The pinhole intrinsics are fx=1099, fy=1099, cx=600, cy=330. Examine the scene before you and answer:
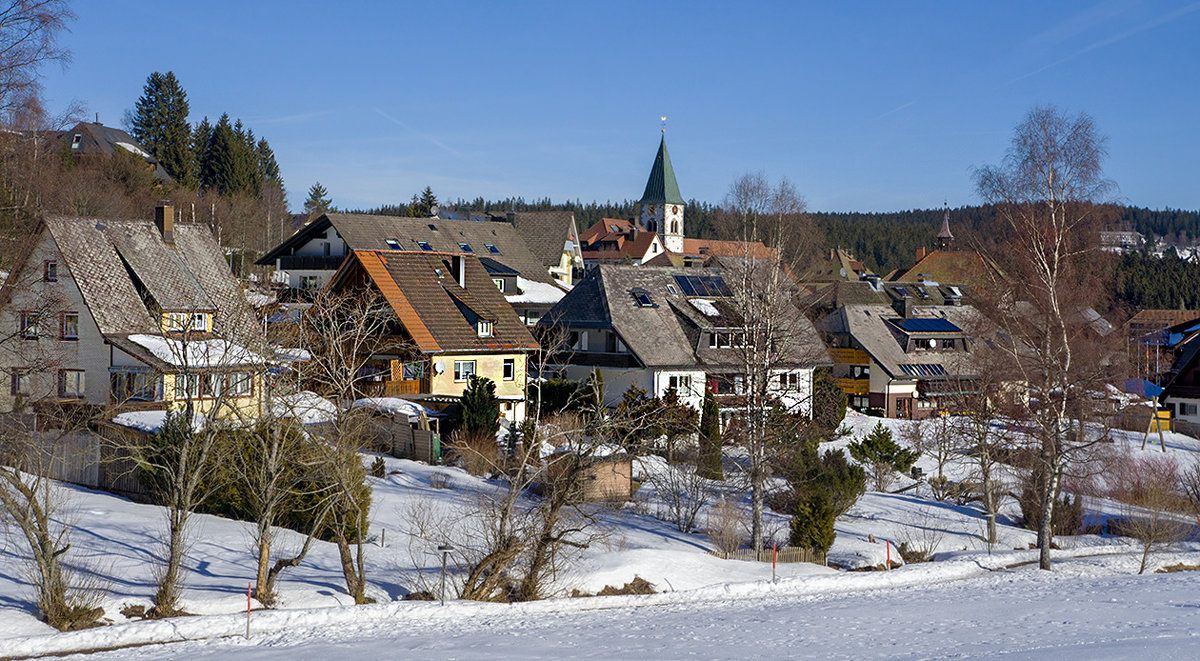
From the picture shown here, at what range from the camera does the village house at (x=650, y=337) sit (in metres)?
49.8

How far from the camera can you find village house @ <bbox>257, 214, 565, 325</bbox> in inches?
2623

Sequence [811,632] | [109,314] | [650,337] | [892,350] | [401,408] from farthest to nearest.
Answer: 1. [892,350]
2. [650,337]
3. [109,314]
4. [401,408]
5. [811,632]

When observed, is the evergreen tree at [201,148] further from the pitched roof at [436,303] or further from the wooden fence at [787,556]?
the wooden fence at [787,556]

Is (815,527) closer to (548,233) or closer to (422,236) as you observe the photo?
(422,236)

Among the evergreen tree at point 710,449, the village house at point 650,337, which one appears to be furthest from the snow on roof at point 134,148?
the evergreen tree at point 710,449

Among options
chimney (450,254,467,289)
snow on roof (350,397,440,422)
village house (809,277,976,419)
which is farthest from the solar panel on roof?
snow on roof (350,397,440,422)

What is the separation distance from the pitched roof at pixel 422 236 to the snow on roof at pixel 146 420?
30.0 meters

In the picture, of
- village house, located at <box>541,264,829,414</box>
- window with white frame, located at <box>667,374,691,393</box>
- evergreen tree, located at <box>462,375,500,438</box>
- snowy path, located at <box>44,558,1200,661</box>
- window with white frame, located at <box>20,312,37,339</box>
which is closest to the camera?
snowy path, located at <box>44,558,1200,661</box>

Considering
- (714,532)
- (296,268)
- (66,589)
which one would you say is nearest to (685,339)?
(714,532)

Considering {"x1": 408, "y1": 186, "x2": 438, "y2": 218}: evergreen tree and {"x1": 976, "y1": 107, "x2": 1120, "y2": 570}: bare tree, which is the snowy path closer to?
{"x1": 976, "y1": 107, "x2": 1120, "y2": 570}: bare tree

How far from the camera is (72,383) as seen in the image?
127 feet

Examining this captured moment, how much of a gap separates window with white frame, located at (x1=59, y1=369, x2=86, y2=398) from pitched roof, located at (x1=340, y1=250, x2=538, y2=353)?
1100 centimetres

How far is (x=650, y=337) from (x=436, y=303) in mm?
10672

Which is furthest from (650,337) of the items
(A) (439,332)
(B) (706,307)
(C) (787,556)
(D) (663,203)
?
(D) (663,203)
